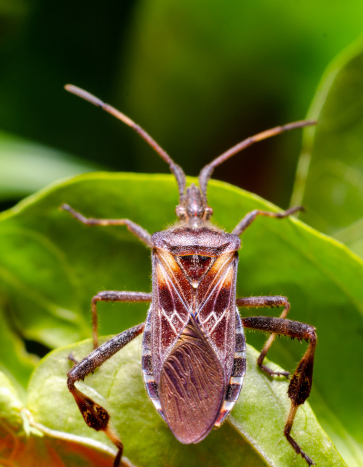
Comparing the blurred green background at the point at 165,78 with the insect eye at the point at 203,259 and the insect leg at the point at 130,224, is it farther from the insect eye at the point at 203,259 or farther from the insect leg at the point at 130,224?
the insect eye at the point at 203,259

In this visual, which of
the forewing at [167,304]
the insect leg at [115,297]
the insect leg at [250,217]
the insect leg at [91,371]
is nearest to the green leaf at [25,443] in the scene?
the insect leg at [91,371]

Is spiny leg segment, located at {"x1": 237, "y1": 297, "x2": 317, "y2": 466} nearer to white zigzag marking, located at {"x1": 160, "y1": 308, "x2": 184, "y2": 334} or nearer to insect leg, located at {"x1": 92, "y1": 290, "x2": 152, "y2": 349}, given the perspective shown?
white zigzag marking, located at {"x1": 160, "y1": 308, "x2": 184, "y2": 334}

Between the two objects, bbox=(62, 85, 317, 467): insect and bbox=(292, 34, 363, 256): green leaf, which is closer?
bbox=(62, 85, 317, 467): insect

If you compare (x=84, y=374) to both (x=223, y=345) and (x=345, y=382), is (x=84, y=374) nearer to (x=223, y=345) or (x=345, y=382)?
(x=223, y=345)

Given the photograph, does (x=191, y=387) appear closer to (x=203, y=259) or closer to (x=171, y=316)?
(x=171, y=316)

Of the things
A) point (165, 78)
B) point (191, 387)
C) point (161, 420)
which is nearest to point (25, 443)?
point (161, 420)

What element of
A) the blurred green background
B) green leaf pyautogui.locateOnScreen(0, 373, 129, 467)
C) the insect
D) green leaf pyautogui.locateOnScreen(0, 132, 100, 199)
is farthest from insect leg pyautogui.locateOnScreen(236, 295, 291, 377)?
green leaf pyautogui.locateOnScreen(0, 132, 100, 199)
